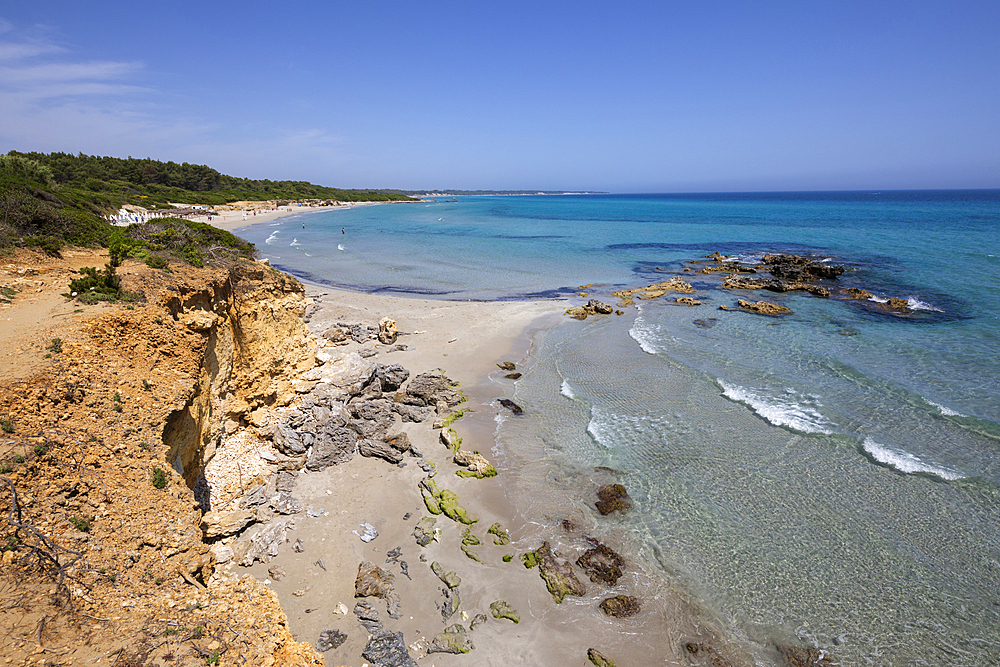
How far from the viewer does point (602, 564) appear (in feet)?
30.6

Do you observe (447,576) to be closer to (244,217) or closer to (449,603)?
(449,603)

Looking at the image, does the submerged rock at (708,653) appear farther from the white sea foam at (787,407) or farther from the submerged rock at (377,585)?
the white sea foam at (787,407)

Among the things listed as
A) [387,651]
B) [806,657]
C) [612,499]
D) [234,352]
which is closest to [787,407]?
[612,499]

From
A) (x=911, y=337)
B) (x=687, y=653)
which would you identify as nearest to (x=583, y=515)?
(x=687, y=653)

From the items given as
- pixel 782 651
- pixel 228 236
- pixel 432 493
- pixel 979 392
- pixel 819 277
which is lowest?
pixel 782 651

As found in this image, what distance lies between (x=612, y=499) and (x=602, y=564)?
2.08 metres

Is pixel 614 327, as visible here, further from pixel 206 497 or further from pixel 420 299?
pixel 206 497

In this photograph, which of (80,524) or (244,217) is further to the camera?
(244,217)

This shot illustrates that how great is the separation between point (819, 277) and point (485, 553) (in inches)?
1479

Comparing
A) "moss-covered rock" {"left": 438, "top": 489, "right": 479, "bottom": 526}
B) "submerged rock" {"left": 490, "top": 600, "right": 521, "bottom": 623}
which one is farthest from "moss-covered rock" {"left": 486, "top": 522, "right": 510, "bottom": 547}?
"submerged rock" {"left": 490, "top": 600, "right": 521, "bottom": 623}

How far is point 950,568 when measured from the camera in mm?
9141

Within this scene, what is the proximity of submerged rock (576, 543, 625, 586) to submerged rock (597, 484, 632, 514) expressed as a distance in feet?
4.05

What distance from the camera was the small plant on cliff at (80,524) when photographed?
4.88 metres

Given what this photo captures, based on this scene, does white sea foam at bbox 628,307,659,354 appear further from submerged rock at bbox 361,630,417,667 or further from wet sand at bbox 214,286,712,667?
submerged rock at bbox 361,630,417,667
